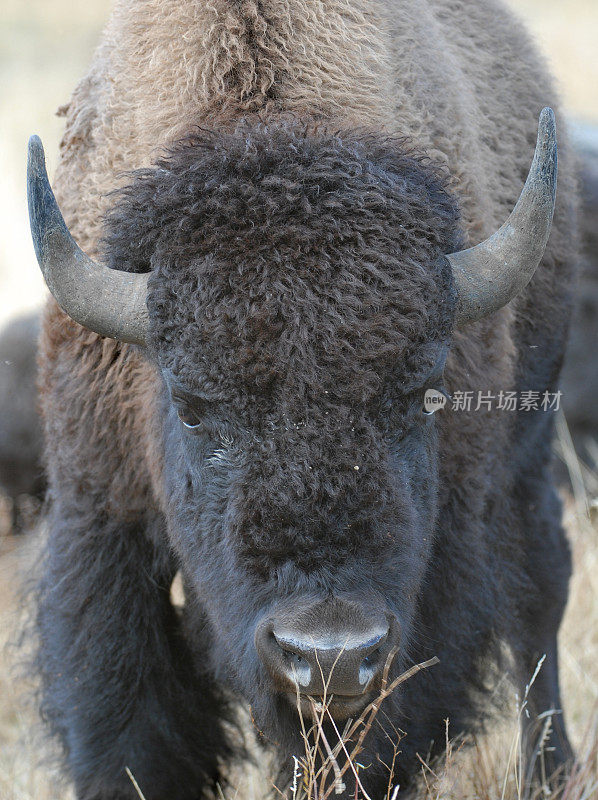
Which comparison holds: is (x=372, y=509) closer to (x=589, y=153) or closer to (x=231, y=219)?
(x=231, y=219)

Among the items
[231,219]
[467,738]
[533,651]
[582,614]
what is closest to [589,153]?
[582,614]

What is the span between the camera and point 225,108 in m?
3.55

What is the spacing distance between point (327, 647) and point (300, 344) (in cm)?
87

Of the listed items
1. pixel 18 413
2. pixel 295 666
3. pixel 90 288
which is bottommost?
pixel 18 413

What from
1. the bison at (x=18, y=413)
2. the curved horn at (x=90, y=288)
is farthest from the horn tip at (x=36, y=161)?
the bison at (x=18, y=413)

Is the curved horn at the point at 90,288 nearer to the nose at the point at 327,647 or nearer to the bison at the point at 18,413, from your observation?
the nose at the point at 327,647

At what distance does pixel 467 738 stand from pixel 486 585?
32.0 inches

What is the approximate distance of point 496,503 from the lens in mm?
4621

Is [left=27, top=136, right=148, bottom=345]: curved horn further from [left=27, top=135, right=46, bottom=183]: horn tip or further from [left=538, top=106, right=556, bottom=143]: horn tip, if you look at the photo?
[left=538, top=106, right=556, bottom=143]: horn tip

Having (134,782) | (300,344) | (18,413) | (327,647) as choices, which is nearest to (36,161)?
(300,344)

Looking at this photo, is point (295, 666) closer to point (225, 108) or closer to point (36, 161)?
point (36, 161)

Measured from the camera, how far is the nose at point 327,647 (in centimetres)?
274

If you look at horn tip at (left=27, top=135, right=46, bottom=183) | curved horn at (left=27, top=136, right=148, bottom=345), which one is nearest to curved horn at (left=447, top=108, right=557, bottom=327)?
curved horn at (left=27, top=136, right=148, bottom=345)

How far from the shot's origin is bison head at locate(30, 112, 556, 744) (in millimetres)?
2957
